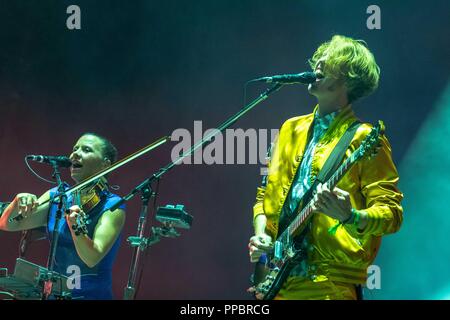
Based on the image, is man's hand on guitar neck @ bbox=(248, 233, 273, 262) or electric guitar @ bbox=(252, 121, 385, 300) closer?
electric guitar @ bbox=(252, 121, 385, 300)

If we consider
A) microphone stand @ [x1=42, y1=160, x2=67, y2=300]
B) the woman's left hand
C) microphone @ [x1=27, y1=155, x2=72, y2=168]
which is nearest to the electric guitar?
the woman's left hand

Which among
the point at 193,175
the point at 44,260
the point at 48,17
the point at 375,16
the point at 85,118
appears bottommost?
the point at 44,260

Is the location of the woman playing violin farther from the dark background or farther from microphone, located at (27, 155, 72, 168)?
the dark background

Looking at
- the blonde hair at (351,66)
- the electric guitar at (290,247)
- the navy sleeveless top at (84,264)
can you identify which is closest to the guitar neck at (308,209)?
the electric guitar at (290,247)

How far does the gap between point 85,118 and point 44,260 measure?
1077mm

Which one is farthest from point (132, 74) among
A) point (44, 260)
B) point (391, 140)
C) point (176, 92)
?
point (391, 140)

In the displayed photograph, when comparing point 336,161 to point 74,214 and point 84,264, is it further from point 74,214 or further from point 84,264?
point 84,264

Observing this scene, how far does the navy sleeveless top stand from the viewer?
3.79 metres

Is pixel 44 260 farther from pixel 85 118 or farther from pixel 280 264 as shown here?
pixel 280 264

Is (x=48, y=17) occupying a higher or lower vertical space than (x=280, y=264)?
higher

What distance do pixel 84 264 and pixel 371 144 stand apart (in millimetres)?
1952

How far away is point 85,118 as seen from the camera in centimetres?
498

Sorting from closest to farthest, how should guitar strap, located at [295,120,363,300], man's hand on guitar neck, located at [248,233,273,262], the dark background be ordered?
guitar strap, located at [295,120,363,300] < man's hand on guitar neck, located at [248,233,273,262] < the dark background
